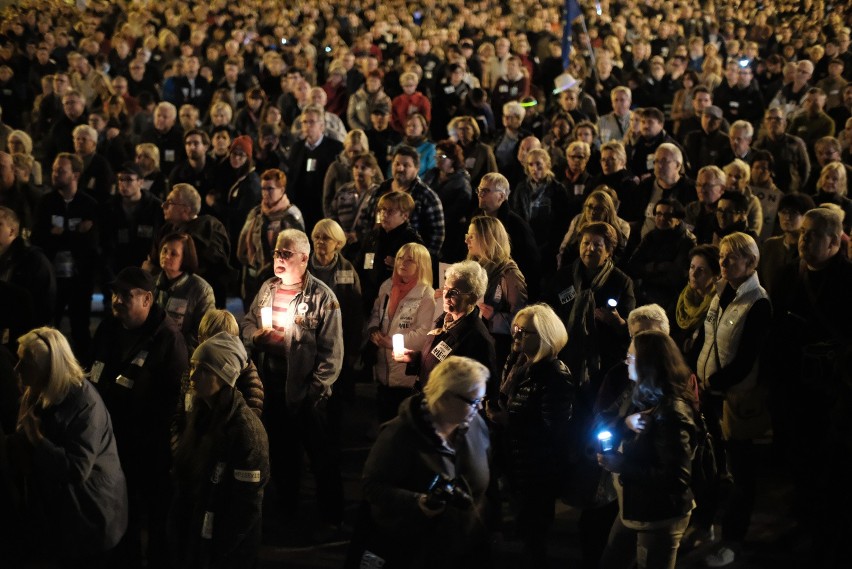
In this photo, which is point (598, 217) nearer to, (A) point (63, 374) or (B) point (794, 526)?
(B) point (794, 526)

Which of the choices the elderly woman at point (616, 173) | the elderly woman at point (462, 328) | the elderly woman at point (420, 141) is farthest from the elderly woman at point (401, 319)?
the elderly woman at point (420, 141)

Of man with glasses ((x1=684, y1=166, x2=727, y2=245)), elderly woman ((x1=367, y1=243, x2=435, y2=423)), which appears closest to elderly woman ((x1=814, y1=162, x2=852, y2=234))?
man with glasses ((x1=684, y1=166, x2=727, y2=245))

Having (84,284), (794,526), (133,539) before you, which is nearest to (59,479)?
(133,539)

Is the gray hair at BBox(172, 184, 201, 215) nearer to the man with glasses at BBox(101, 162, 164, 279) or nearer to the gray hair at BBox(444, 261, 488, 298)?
the man with glasses at BBox(101, 162, 164, 279)

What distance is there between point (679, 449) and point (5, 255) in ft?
17.4

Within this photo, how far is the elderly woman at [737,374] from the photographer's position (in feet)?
19.7

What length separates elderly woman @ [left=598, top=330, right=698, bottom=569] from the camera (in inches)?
184

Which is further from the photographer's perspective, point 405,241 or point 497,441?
point 405,241

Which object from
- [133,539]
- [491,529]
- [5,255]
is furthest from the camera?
[5,255]

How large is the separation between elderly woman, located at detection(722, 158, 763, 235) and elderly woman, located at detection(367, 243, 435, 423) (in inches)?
130

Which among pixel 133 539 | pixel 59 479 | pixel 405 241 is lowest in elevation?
pixel 133 539

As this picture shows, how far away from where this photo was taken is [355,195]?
9469mm

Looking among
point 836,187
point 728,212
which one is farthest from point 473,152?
point 836,187

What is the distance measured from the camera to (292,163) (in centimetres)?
1116
